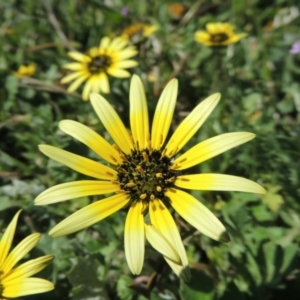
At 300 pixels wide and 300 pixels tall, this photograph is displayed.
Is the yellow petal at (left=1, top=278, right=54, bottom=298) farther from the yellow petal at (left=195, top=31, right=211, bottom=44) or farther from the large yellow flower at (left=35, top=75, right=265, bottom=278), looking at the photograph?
the yellow petal at (left=195, top=31, right=211, bottom=44)

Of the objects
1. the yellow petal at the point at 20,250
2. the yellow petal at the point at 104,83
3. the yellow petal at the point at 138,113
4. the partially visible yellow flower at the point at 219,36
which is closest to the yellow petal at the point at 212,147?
the yellow petal at the point at 138,113

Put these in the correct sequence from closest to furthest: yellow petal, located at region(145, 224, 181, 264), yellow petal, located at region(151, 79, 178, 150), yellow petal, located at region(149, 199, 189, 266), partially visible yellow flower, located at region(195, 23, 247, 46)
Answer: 1. yellow petal, located at region(145, 224, 181, 264)
2. yellow petal, located at region(149, 199, 189, 266)
3. yellow petal, located at region(151, 79, 178, 150)
4. partially visible yellow flower, located at region(195, 23, 247, 46)

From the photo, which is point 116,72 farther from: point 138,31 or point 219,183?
point 219,183

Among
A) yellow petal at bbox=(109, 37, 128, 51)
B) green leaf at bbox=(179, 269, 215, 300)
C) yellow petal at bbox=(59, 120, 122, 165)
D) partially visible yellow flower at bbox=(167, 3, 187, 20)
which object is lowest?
green leaf at bbox=(179, 269, 215, 300)

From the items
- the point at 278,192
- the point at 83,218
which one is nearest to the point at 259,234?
the point at 278,192

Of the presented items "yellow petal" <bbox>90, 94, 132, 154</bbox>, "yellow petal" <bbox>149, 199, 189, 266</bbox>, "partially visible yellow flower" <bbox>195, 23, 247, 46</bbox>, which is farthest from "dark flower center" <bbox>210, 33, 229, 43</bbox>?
"yellow petal" <bbox>149, 199, 189, 266</bbox>

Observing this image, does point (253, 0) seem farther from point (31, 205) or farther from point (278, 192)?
point (31, 205)

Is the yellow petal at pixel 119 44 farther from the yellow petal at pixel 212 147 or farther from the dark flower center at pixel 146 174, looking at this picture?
the yellow petal at pixel 212 147
